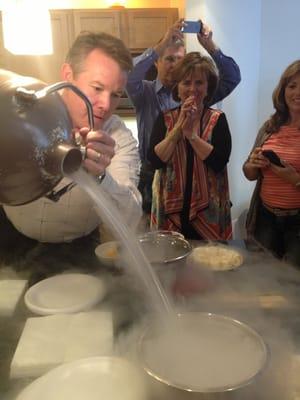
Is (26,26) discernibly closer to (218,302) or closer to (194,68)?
(194,68)

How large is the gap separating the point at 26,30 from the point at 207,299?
1.36 m

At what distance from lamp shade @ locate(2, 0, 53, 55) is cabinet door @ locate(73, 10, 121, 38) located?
2377mm

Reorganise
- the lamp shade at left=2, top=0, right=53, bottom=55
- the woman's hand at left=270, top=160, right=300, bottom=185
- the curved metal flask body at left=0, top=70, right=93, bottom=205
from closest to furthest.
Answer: the curved metal flask body at left=0, top=70, right=93, bottom=205 → the lamp shade at left=2, top=0, right=53, bottom=55 → the woman's hand at left=270, top=160, right=300, bottom=185

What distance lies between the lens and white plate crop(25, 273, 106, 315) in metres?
0.89

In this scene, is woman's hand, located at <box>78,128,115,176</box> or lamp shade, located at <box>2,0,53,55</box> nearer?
woman's hand, located at <box>78,128,115,176</box>

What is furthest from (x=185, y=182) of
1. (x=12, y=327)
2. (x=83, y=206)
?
(x=12, y=327)

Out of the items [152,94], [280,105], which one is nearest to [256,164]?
[280,105]

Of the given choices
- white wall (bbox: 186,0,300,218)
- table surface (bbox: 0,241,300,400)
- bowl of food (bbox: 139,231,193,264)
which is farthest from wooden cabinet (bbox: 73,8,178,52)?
table surface (bbox: 0,241,300,400)

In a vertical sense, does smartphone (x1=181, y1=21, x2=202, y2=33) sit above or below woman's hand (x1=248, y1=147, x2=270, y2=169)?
above

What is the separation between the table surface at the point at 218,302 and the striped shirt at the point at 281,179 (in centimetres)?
84

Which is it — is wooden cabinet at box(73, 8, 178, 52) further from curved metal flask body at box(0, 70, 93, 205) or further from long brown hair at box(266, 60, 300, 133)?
curved metal flask body at box(0, 70, 93, 205)

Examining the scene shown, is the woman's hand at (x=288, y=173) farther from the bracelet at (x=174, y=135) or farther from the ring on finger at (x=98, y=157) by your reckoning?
the ring on finger at (x=98, y=157)

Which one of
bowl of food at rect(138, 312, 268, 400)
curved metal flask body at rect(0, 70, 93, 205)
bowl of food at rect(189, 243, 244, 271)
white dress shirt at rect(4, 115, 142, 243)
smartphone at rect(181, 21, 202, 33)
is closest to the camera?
bowl of food at rect(138, 312, 268, 400)

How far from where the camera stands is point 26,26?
1686 mm
